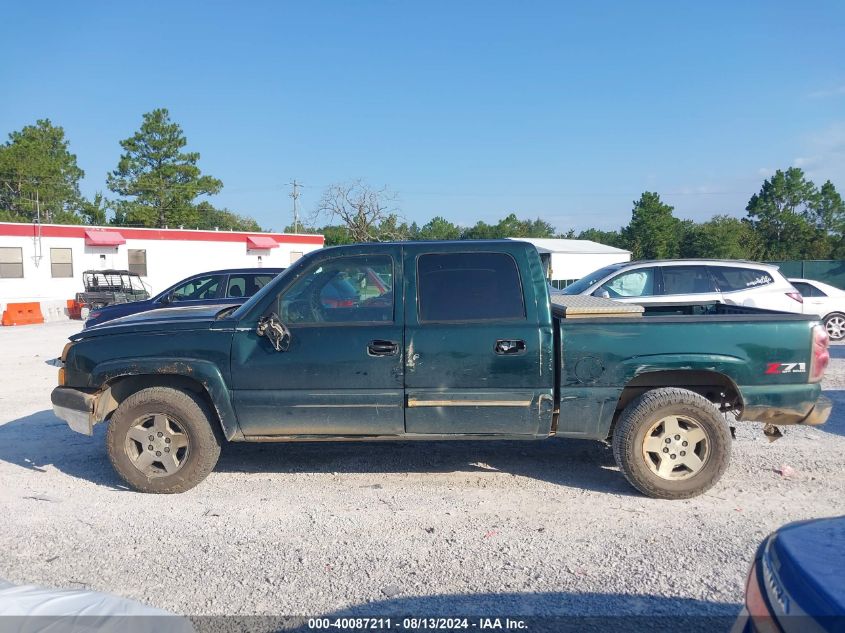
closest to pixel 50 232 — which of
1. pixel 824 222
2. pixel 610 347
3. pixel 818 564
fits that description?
pixel 610 347

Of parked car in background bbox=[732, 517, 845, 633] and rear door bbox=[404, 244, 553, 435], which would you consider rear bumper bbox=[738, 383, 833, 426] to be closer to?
rear door bbox=[404, 244, 553, 435]

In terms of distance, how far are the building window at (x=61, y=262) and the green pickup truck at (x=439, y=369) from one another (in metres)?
24.8

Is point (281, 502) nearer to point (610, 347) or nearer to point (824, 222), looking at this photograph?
point (610, 347)

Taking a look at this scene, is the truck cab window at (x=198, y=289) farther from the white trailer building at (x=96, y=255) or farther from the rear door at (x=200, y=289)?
the white trailer building at (x=96, y=255)

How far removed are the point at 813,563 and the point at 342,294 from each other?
359cm

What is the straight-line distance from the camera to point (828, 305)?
43.8 feet

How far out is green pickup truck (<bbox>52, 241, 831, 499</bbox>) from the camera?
4.59 meters

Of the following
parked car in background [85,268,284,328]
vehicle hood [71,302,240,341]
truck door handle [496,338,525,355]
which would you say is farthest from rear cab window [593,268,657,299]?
vehicle hood [71,302,240,341]

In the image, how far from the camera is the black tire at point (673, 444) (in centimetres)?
458

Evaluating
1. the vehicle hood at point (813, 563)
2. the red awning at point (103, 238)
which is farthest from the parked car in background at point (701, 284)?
the red awning at point (103, 238)

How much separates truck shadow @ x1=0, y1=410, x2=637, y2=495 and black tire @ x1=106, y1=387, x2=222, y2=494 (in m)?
0.36

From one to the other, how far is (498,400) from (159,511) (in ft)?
8.39

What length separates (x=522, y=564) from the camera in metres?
3.69

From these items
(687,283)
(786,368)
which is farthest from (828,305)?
(786,368)
